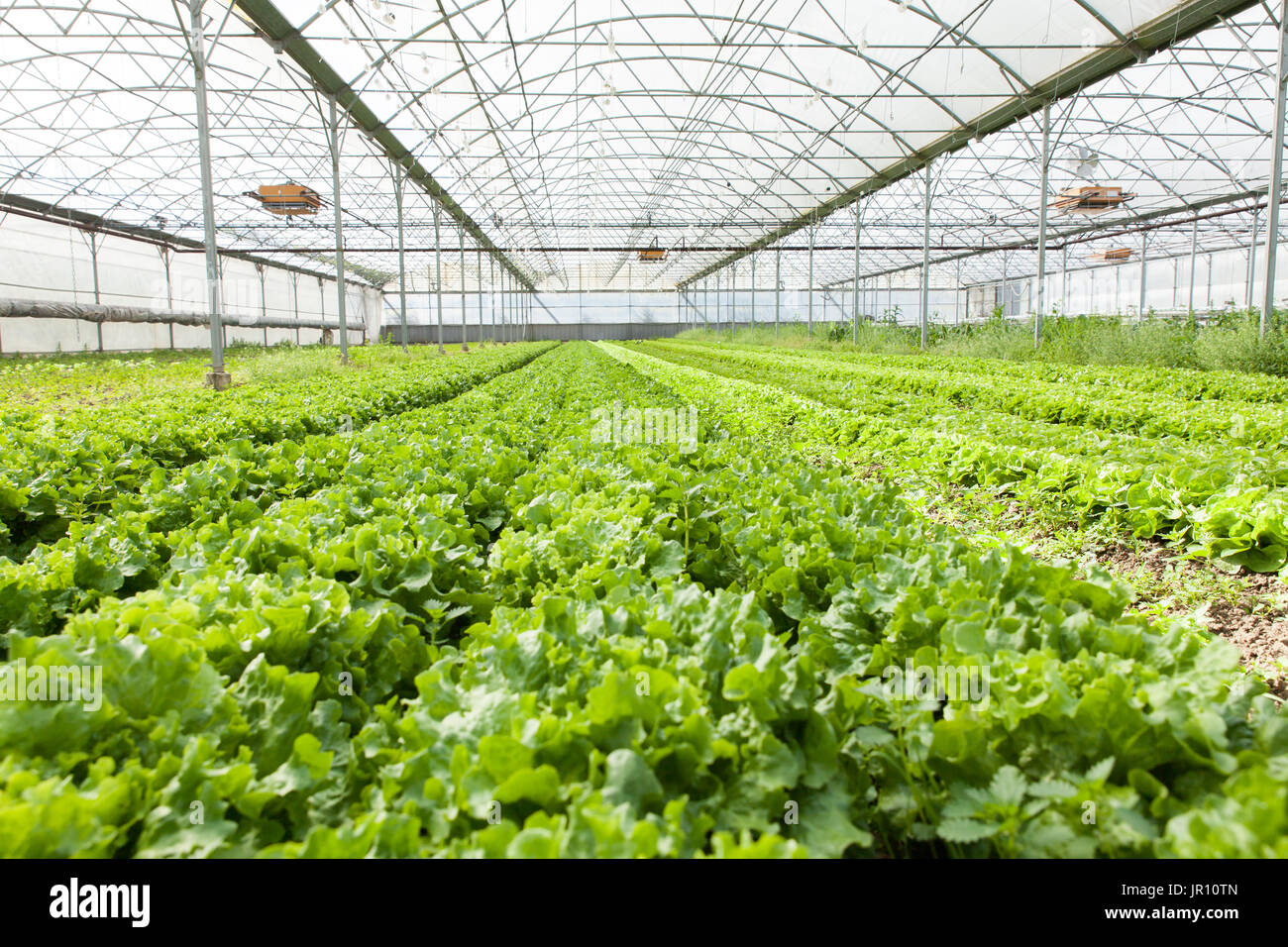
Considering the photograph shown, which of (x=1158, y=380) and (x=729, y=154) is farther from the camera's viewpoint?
(x=729, y=154)

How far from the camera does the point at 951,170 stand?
28.1 m

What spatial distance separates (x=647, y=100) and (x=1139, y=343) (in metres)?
14.0

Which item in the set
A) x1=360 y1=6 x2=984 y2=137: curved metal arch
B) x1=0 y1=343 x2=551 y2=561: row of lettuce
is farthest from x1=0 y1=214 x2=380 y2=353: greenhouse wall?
x1=0 y1=343 x2=551 y2=561: row of lettuce

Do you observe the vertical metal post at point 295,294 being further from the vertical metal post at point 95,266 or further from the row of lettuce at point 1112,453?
the row of lettuce at point 1112,453

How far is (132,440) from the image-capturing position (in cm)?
675

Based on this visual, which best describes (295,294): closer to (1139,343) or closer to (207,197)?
(207,197)

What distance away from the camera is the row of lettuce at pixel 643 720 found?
1.55 m

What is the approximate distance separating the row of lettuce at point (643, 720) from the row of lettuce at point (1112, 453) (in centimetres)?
235

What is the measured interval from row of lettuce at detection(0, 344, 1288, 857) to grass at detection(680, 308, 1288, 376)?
45.0 feet

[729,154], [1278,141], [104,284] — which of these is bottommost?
[1278,141]

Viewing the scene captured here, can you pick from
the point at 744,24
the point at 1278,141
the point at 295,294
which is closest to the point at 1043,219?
the point at 1278,141
